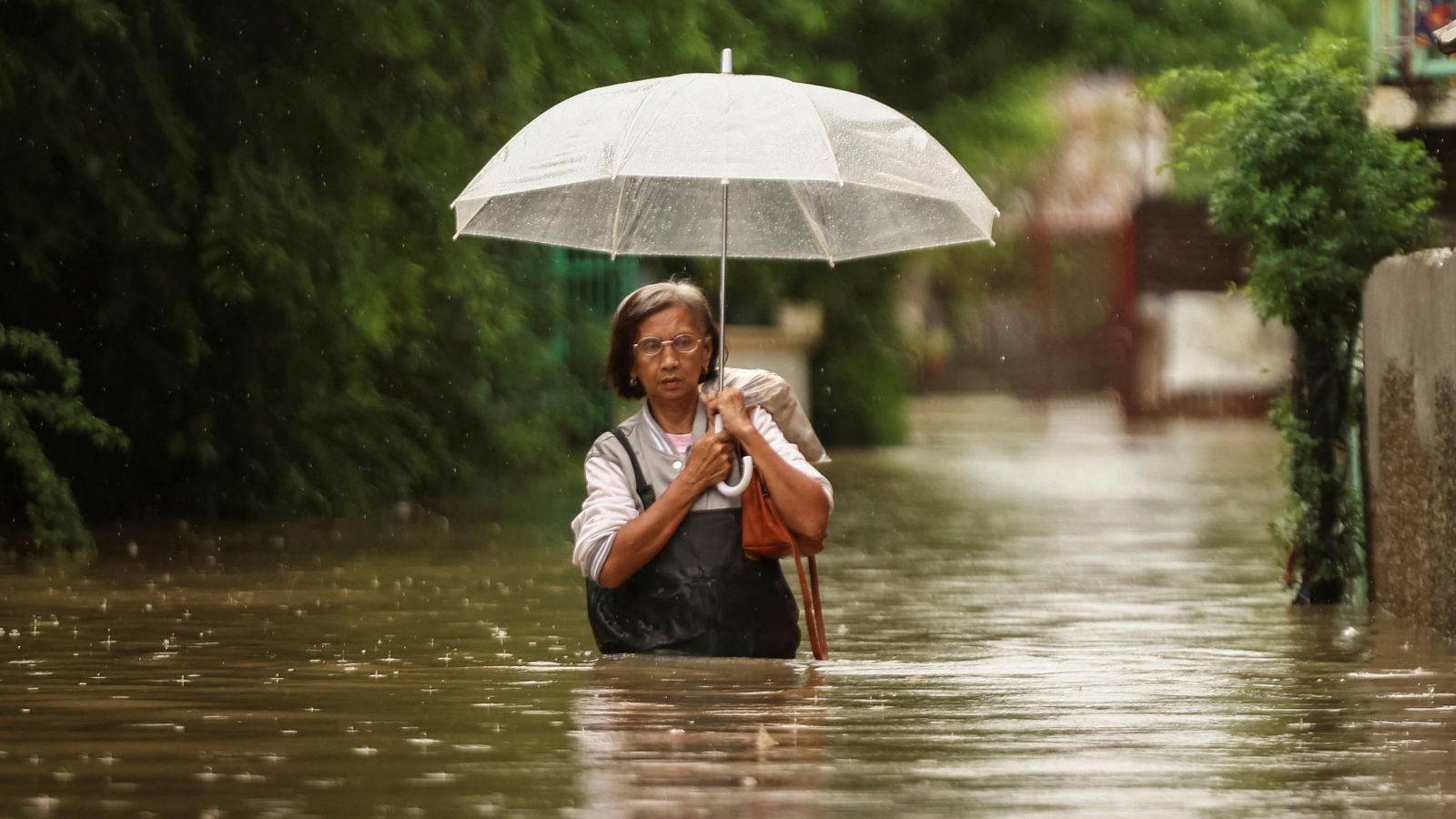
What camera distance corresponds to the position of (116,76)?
15.3 m

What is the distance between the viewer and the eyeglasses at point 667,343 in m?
7.86

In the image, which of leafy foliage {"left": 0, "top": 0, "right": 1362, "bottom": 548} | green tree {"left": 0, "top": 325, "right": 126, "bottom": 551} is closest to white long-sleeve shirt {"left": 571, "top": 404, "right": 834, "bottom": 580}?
green tree {"left": 0, "top": 325, "right": 126, "bottom": 551}

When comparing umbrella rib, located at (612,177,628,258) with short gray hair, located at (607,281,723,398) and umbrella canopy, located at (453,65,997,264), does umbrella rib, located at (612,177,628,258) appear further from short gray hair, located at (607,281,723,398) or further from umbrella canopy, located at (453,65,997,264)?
short gray hair, located at (607,281,723,398)

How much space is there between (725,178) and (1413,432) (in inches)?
144

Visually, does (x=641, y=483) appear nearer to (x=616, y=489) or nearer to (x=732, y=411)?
(x=616, y=489)

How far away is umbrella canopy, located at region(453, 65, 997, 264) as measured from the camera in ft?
26.5

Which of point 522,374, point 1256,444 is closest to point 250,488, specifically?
point 522,374

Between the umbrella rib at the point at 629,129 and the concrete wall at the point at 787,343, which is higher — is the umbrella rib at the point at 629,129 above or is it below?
above

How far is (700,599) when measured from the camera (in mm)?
7938

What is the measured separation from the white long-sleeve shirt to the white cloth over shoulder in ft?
0.17

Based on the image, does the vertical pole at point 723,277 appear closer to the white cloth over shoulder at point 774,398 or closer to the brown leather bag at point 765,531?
the white cloth over shoulder at point 774,398

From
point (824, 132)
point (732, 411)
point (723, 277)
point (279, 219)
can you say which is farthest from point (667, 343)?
point (279, 219)

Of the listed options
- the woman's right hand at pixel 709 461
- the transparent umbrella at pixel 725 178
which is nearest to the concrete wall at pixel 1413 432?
the transparent umbrella at pixel 725 178

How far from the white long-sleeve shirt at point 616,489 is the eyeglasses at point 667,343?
24cm
